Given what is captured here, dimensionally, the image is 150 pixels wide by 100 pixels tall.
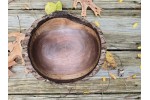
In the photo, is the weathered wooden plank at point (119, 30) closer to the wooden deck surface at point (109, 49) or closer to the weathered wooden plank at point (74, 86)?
the wooden deck surface at point (109, 49)

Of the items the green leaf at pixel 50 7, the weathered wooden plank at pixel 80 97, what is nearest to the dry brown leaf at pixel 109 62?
the weathered wooden plank at pixel 80 97

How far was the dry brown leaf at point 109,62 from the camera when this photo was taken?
1312 mm

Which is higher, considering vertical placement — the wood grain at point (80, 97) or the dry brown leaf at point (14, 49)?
the dry brown leaf at point (14, 49)

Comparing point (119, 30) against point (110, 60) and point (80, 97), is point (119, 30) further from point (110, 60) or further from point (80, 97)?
point (80, 97)

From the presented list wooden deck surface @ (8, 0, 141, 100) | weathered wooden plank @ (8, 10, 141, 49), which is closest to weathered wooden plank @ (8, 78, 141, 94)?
wooden deck surface @ (8, 0, 141, 100)

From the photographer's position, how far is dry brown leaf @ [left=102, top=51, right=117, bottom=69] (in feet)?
4.31

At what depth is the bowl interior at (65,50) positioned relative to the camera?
1.33m

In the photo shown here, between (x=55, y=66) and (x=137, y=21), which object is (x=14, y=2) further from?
(x=137, y=21)

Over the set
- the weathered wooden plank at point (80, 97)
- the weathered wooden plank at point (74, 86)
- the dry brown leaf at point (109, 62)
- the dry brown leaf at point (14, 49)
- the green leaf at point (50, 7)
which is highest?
the green leaf at point (50, 7)

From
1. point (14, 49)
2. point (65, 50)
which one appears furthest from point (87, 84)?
point (14, 49)

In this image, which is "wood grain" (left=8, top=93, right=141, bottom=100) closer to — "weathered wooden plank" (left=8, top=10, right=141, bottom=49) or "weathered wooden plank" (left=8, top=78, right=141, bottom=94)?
"weathered wooden plank" (left=8, top=78, right=141, bottom=94)

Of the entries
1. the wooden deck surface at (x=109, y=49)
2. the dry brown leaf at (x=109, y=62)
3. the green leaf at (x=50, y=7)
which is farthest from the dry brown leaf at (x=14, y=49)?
the dry brown leaf at (x=109, y=62)

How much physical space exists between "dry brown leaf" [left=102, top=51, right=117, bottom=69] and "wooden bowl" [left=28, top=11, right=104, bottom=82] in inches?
1.4
